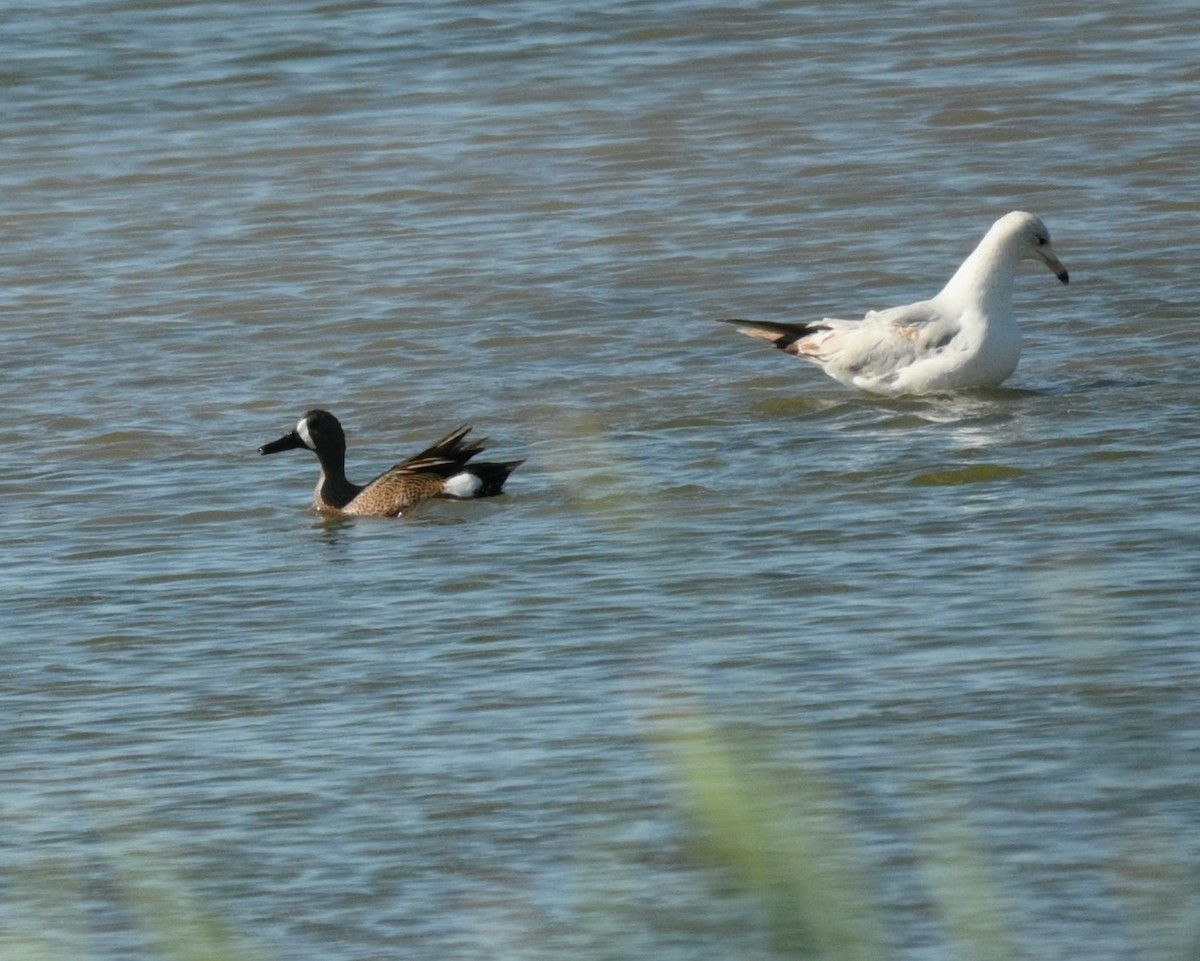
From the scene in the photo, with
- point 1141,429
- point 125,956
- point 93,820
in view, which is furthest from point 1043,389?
point 125,956

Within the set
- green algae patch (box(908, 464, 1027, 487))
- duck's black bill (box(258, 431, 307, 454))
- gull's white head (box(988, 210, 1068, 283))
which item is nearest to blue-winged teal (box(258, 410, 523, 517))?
duck's black bill (box(258, 431, 307, 454))

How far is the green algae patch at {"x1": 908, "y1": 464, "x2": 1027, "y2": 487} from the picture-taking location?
29.9ft

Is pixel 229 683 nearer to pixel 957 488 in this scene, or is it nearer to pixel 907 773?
pixel 907 773

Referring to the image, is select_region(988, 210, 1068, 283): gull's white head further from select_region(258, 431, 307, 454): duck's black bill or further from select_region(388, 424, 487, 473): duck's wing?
select_region(258, 431, 307, 454): duck's black bill

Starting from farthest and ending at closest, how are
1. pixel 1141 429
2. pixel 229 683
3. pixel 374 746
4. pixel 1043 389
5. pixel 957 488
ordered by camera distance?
pixel 1043 389, pixel 1141 429, pixel 957 488, pixel 229 683, pixel 374 746

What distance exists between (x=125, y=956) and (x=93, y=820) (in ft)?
2.90

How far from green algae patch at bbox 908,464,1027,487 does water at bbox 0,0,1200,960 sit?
5cm

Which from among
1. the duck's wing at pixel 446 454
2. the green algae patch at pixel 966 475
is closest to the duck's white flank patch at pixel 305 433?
the duck's wing at pixel 446 454

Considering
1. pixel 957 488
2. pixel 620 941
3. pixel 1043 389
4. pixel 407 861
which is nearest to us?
pixel 620 941

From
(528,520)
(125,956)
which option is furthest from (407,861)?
(528,520)

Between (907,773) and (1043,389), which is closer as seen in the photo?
(907,773)

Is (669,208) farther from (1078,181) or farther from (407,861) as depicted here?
(407,861)

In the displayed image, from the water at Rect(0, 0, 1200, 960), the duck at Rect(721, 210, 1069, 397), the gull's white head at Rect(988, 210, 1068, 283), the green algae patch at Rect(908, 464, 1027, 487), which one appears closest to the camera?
the water at Rect(0, 0, 1200, 960)

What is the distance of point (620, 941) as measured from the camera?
521 cm
